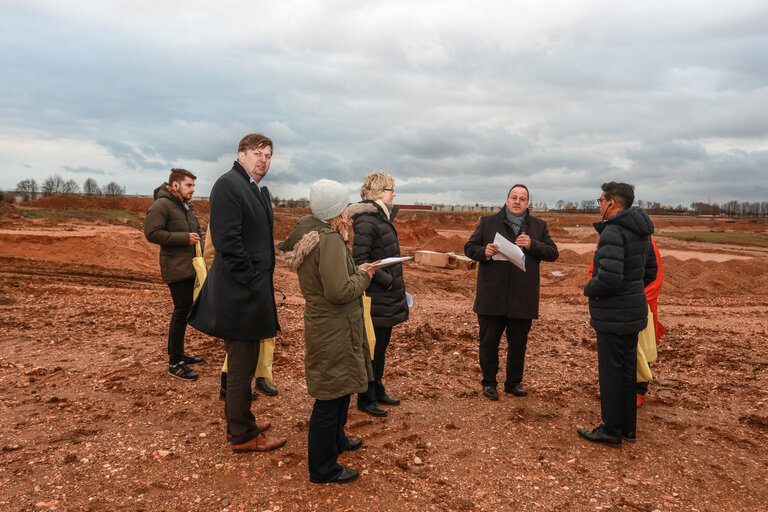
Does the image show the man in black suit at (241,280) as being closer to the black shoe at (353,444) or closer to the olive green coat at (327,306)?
the olive green coat at (327,306)

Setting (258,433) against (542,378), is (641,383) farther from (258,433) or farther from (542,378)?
(258,433)

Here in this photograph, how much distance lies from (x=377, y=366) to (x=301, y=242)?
1.85 meters

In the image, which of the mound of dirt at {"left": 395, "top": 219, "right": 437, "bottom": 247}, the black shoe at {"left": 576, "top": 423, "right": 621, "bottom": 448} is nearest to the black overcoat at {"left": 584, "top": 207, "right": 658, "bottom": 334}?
the black shoe at {"left": 576, "top": 423, "right": 621, "bottom": 448}

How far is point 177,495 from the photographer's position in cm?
302

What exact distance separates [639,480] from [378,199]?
2.89 meters

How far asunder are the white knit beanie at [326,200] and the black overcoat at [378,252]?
3.03 ft

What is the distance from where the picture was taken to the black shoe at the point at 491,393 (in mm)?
4723

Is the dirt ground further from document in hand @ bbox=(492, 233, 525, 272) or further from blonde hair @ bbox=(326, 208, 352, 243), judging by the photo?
blonde hair @ bbox=(326, 208, 352, 243)

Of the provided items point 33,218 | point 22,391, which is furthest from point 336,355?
point 33,218

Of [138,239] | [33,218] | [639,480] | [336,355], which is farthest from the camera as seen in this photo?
[33,218]

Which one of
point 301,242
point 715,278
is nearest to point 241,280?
point 301,242

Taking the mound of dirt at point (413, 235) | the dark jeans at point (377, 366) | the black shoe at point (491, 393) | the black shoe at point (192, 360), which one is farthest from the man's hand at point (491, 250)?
the mound of dirt at point (413, 235)

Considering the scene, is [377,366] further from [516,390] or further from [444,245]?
[444,245]

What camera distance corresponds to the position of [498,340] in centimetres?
473
